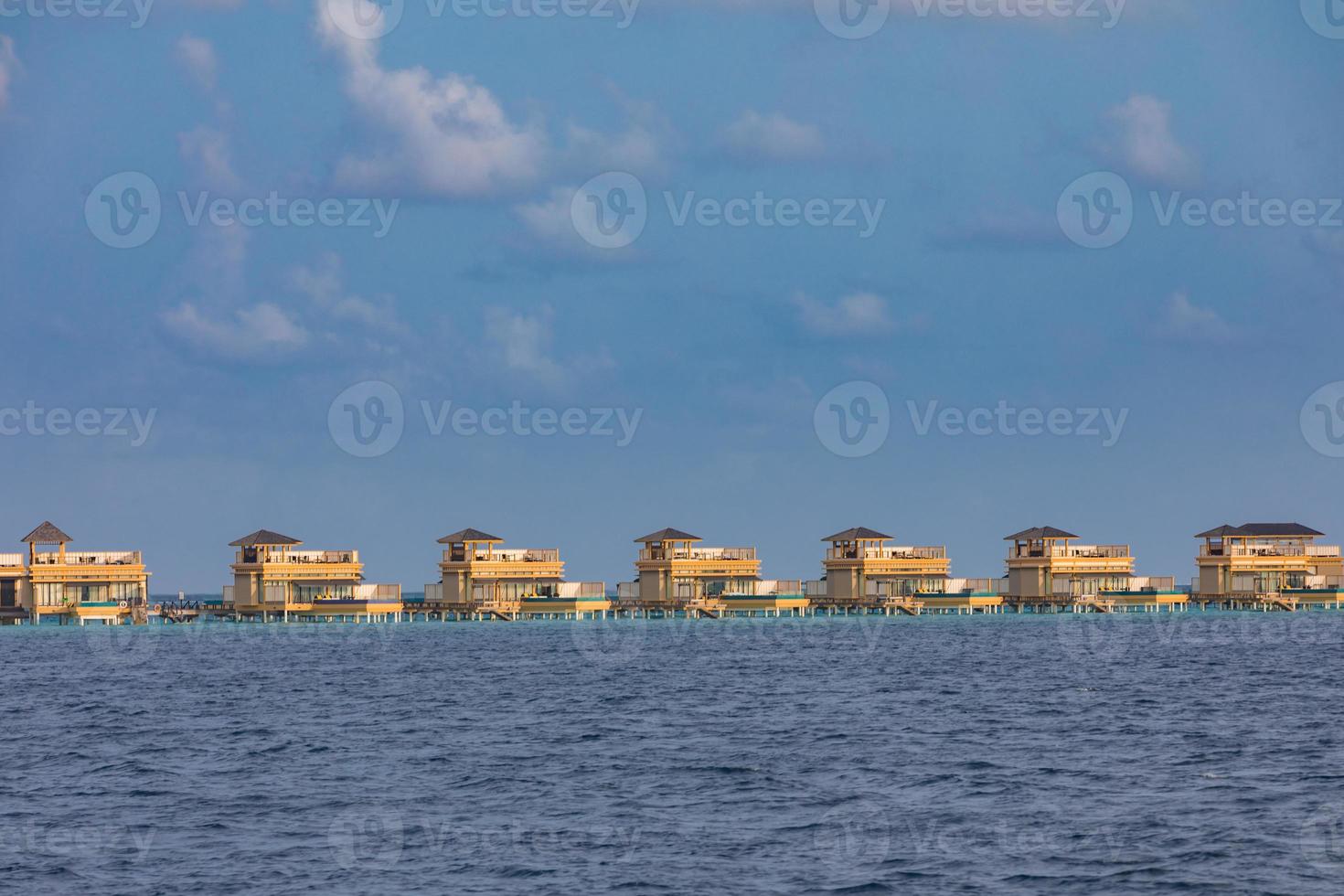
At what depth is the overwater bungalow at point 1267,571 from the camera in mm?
177500

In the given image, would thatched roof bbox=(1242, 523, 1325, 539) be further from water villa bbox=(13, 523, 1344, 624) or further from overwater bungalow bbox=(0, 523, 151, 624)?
overwater bungalow bbox=(0, 523, 151, 624)

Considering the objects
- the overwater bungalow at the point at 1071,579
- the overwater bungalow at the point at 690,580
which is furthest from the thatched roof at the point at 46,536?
the overwater bungalow at the point at 1071,579

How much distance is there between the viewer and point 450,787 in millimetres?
47875

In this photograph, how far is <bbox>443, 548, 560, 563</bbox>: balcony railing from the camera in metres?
165

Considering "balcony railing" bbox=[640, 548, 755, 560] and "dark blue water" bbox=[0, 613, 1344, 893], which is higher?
"balcony railing" bbox=[640, 548, 755, 560]

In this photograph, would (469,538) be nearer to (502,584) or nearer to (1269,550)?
(502,584)

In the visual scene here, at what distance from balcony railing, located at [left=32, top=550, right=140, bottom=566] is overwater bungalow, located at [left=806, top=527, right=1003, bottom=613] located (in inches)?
2793

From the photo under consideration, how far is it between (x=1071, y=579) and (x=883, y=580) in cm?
2073

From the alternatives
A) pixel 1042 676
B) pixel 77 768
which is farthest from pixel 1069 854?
pixel 1042 676

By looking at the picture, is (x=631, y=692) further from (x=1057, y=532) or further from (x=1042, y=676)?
(x=1057, y=532)

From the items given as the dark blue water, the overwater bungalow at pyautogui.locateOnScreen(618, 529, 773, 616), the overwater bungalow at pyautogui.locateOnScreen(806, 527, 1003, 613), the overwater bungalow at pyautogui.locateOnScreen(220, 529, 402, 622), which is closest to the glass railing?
the overwater bungalow at pyautogui.locateOnScreen(220, 529, 402, 622)

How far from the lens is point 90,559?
158250 millimetres

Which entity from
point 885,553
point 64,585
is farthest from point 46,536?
point 885,553

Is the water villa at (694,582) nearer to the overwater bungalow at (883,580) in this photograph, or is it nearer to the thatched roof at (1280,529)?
the overwater bungalow at (883,580)
